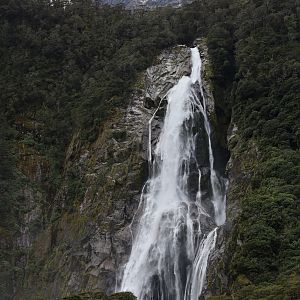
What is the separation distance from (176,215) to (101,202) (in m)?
6.31

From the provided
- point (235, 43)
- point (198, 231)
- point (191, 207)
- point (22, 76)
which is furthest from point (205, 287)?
point (22, 76)

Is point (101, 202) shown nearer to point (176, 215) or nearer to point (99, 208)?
point (99, 208)

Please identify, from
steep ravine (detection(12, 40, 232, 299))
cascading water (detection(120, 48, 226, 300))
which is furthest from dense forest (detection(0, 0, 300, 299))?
cascading water (detection(120, 48, 226, 300))

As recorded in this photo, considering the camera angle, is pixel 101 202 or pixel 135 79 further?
pixel 135 79

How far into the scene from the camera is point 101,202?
3394 cm

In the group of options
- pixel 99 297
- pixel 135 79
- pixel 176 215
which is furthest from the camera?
pixel 135 79

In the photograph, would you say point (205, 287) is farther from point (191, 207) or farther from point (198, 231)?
point (191, 207)

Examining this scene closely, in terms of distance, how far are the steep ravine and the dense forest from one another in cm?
75

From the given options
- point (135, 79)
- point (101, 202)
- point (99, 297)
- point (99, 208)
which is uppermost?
point (135, 79)

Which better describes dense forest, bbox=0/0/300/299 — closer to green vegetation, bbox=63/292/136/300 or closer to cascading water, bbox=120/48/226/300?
cascading water, bbox=120/48/226/300

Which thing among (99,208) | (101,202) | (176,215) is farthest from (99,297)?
(101,202)

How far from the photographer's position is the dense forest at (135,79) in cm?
2178

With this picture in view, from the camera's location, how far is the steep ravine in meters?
31.0

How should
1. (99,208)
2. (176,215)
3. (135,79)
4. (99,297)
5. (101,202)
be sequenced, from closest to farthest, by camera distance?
(99,297) → (176,215) → (99,208) → (101,202) → (135,79)
